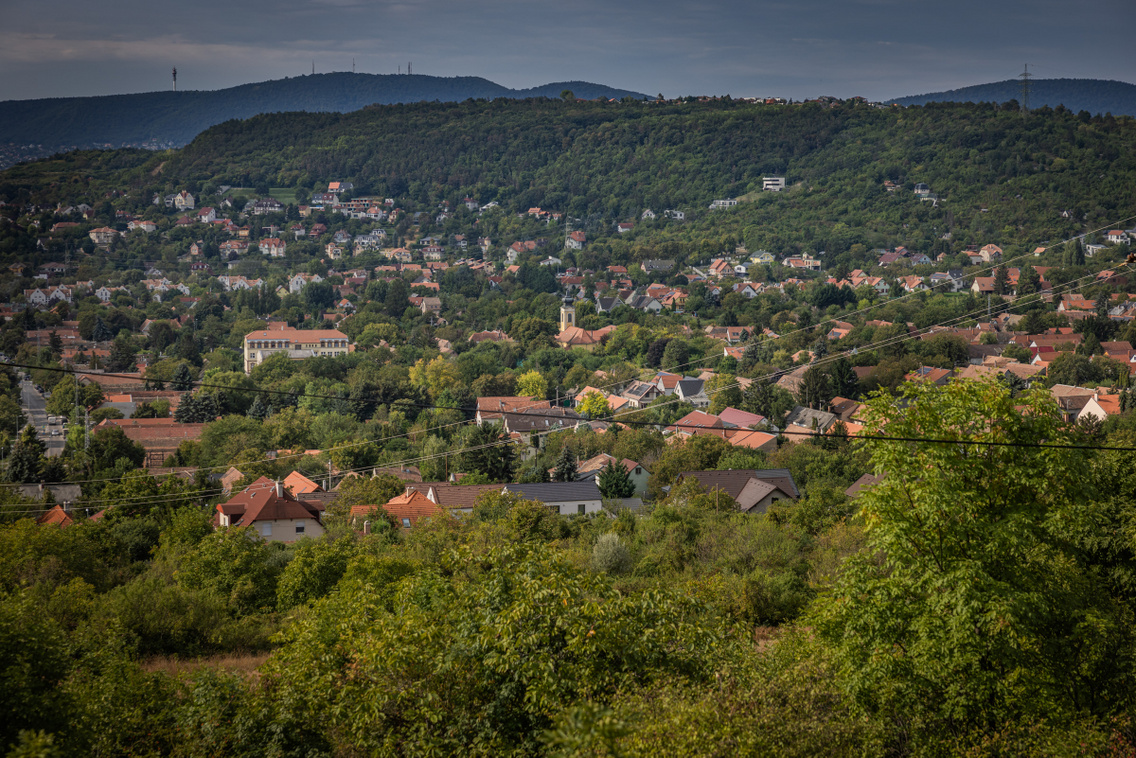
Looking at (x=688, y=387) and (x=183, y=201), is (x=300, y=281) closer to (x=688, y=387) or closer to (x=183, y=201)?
(x=183, y=201)

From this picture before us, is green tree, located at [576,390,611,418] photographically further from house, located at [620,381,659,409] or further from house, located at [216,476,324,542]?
house, located at [216,476,324,542]

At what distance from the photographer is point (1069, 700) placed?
7.12m

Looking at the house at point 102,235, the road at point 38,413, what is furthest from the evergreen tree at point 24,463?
the house at point 102,235

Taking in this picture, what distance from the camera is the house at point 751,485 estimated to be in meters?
21.4

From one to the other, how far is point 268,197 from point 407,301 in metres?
49.0

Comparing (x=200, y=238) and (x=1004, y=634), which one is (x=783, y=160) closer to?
(x=200, y=238)

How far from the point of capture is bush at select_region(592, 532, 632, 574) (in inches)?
579

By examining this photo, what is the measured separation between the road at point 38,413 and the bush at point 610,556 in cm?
2282

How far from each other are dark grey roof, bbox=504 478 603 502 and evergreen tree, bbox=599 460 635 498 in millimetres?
301

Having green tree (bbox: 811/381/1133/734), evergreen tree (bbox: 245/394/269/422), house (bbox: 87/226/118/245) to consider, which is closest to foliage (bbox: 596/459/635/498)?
green tree (bbox: 811/381/1133/734)

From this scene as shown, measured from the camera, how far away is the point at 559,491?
23484 mm

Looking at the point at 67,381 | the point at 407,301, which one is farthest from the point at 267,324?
the point at 67,381

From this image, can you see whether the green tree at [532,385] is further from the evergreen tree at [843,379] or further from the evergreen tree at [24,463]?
the evergreen tree at [24,463]

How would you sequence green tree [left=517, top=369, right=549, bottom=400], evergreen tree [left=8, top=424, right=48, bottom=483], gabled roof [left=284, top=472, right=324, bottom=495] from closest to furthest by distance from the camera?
1. evergreen tree [left=8, top=424, right=48, bottom=483]
2. gabled roof [left=284, top=472, right=324, bottom=495]
3. green tree [left=517, top=369, right=549, bottom=400]
